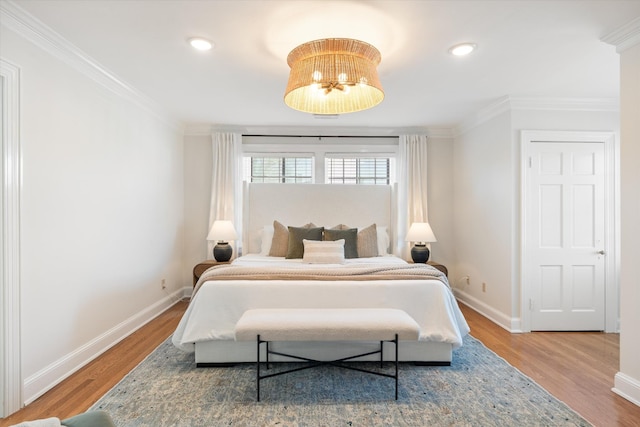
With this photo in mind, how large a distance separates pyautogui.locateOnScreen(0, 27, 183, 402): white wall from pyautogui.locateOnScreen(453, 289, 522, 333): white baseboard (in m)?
3.97

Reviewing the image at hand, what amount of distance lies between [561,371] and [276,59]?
11.1 ft

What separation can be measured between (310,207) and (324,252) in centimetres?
116

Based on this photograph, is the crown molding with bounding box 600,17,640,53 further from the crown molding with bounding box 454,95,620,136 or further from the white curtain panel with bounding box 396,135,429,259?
the white curtain panel with bounding box 396,135,429,259

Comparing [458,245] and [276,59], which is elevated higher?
[276,59]

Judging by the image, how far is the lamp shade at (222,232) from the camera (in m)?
4.46

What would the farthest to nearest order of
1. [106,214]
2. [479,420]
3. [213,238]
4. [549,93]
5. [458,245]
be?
[458,245] < [213,238] < [549,93] < [106,214] < [479,420]

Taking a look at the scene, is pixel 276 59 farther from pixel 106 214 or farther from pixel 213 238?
pixel 213 238

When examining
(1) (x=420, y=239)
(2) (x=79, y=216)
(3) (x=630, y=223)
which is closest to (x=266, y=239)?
(1) (x=420, y=239)

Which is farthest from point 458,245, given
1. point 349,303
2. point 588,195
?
point 349,303

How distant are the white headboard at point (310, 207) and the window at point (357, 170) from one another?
0.20 m

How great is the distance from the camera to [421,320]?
2764mm

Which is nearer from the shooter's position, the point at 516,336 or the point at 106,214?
the point at 106,214

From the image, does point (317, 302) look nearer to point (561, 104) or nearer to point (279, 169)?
point (279, 169)

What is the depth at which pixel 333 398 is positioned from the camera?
232cm
